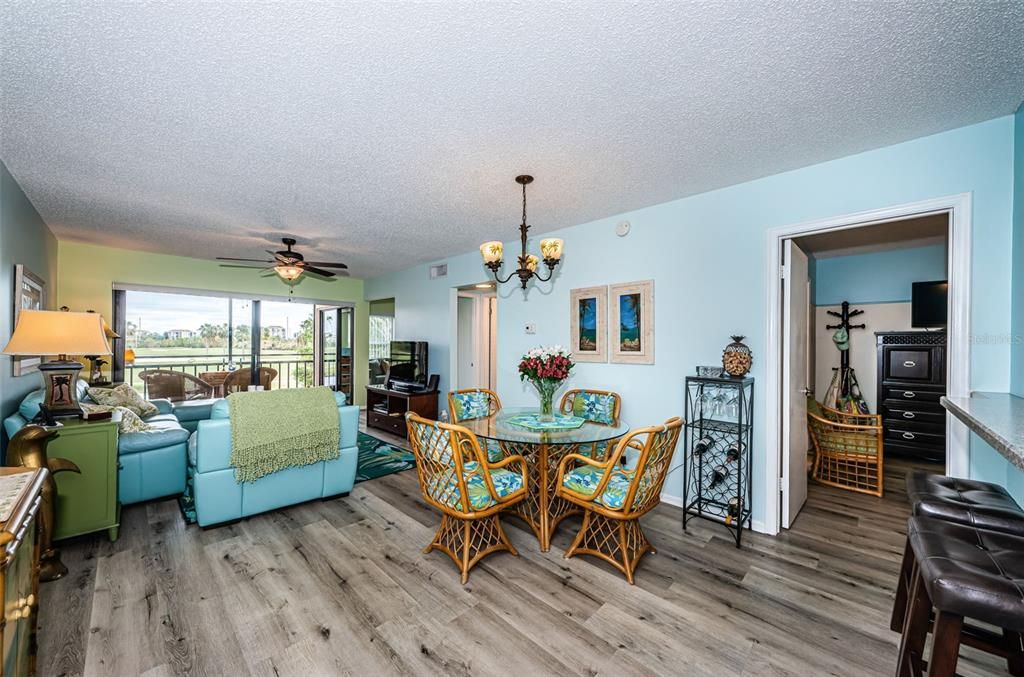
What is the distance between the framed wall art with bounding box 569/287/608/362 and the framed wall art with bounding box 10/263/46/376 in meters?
4.12

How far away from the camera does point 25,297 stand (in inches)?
126

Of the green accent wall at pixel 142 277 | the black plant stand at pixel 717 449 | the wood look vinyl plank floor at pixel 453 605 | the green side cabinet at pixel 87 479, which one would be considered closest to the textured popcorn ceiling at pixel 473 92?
the black plant stand at pixel 717 449

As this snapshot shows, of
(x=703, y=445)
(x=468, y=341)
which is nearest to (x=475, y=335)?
(x=468, y=341)

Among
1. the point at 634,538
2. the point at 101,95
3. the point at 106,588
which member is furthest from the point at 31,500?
the point at 634,538

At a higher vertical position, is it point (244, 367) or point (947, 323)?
point (947, 323)

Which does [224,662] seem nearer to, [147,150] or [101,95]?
[101,95]

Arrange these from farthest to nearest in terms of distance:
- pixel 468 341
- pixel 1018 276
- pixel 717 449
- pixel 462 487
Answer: pixel 468 341 < pixel 717 449 < pixel 462 487 < pixel 1018 276

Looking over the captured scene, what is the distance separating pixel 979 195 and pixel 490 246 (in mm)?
2721

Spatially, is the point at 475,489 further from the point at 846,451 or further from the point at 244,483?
the point at 846,451

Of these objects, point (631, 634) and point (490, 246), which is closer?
point (631, 634)

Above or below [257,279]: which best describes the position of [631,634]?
below

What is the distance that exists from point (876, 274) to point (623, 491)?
4732 millimetres

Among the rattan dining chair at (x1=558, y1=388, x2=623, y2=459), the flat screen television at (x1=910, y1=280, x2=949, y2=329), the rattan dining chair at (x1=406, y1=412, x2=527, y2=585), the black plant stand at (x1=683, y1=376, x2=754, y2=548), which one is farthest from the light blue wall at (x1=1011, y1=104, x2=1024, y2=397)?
the flat screen television at (x1=910, y1=280, x2=949, y2=329)

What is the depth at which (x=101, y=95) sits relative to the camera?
1.90 metres
